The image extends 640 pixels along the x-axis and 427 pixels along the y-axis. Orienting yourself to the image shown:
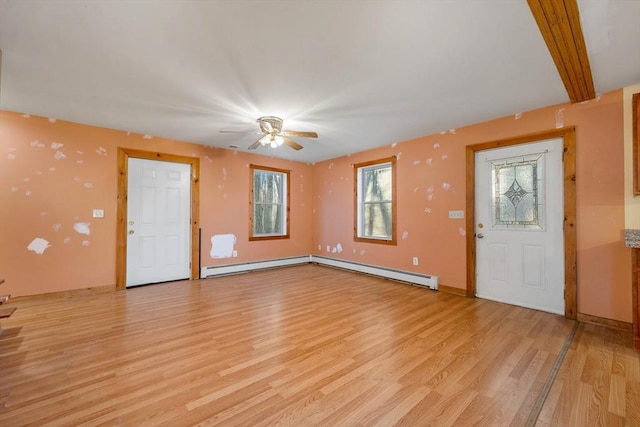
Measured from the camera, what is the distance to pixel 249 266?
215 inches

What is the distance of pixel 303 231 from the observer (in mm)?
6496

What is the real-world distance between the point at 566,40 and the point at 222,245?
5238 mm

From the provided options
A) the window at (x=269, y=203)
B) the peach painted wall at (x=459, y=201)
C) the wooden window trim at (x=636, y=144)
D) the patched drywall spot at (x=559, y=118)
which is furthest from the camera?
the window at (x=269, y=203)

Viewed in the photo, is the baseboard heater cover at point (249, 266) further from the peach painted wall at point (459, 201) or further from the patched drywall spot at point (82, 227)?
the patched drywall spot at point (82, 227)

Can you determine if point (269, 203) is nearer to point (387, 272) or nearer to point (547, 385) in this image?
point (387, 272)

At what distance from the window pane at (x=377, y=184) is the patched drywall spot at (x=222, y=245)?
2.83 meters

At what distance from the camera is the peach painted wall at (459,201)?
→ 2.79 m

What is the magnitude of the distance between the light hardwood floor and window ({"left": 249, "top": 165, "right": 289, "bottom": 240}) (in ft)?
8.23

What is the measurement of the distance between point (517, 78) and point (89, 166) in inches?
215

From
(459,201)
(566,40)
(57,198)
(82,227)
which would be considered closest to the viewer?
(566,40)

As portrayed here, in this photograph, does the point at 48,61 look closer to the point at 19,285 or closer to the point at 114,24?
the point at 114,24

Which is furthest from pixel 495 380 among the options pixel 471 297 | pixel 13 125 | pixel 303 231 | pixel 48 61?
pixel 13 125

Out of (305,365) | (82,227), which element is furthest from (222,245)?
(305,365)

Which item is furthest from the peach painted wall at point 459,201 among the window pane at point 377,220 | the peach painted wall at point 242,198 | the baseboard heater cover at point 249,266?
the baseboard heater cover at point 249,266
